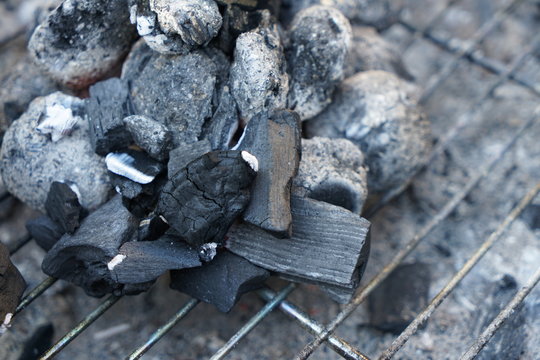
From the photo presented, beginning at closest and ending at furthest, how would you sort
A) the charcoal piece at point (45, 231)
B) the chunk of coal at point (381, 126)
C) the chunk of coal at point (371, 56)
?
1. the charcoal piece at point (45, 231)
2. the chunk of coal at point (381, 126)
3. the chunk of coal at point (371, 56)

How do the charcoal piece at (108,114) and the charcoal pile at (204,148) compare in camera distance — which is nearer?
the charcoal pile at (204,148)

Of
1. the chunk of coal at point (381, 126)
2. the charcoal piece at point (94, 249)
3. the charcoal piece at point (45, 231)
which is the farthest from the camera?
the chunk of coal at point (381, 126)

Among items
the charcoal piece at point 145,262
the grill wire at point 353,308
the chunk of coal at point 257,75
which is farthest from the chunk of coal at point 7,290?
the chunk of coal at point 257,75

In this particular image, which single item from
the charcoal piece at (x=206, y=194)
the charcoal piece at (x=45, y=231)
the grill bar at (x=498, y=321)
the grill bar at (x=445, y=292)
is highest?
the charcoal piece at (x=206, y=194)

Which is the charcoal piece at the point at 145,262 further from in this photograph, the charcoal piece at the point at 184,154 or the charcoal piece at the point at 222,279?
the charcoal piece at the point at 184,154

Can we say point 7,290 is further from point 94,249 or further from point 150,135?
point 150,135
